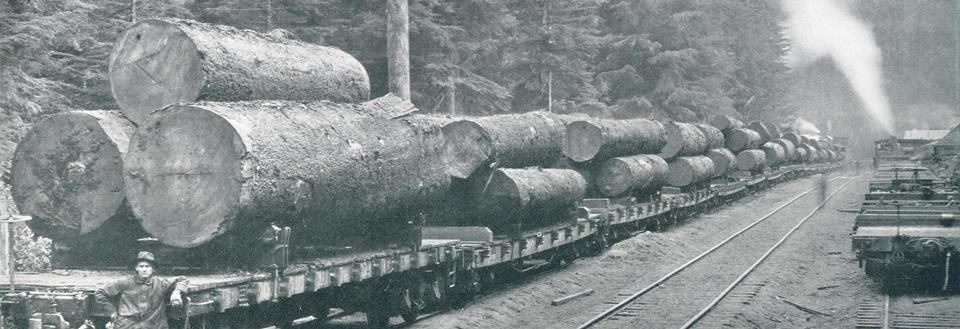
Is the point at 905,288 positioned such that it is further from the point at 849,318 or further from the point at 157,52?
the point at 157,52

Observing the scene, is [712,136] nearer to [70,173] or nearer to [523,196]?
[523,196]

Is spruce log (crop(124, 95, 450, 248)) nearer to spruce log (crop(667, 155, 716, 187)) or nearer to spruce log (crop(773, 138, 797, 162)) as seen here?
spruce log (crop(667, 155, 716, 187))

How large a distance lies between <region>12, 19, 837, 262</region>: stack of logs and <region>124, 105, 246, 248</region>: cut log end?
0.01 meters

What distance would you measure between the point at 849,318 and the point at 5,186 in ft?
38.2

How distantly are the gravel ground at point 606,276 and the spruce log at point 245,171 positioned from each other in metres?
2.78

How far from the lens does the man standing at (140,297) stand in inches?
295

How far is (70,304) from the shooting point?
7.59 metres

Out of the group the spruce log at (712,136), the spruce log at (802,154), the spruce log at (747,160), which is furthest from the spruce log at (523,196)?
the spruce log at (802,154)

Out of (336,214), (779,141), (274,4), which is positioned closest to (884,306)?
(336,214)

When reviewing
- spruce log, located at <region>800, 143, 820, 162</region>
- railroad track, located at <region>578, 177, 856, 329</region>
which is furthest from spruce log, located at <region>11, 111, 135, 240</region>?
spruce log, located at <region>800, 143, 820, 162</region>

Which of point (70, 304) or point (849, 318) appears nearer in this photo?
point (70, 304)

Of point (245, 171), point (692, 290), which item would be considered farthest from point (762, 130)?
point (245, 171)

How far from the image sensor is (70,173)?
9.49 metres

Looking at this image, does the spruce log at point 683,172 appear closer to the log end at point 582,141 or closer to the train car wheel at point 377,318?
the log end at point 582,141
